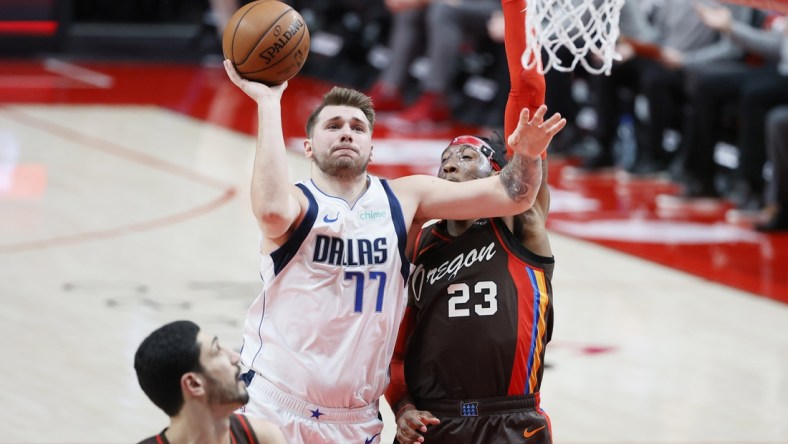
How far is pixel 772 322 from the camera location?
8.45 meters

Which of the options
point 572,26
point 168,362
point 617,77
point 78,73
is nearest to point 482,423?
point 168,362

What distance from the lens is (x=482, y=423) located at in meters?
4.64

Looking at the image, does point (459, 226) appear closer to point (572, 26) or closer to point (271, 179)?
point (271, 179)

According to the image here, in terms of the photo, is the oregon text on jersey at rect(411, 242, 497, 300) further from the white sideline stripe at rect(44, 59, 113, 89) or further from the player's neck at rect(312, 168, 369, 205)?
the white sideline stripe at rect(44, 59, 113, 89)

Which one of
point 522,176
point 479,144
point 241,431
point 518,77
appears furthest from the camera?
point 479,144

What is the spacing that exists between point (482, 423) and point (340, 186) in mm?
981

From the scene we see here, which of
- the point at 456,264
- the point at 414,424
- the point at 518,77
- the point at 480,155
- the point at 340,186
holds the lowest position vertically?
the point at 414,424

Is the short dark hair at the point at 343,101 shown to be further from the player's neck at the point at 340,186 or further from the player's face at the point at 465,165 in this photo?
the player's face at the point at 465,165

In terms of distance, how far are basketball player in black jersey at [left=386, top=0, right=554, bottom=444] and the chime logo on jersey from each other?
36 cm

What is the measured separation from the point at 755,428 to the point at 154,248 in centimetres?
488

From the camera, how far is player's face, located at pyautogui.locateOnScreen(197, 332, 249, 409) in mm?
3801

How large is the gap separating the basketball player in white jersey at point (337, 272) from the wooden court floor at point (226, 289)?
2.18m

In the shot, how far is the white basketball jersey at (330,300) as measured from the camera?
444 cm

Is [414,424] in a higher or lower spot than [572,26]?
lower
